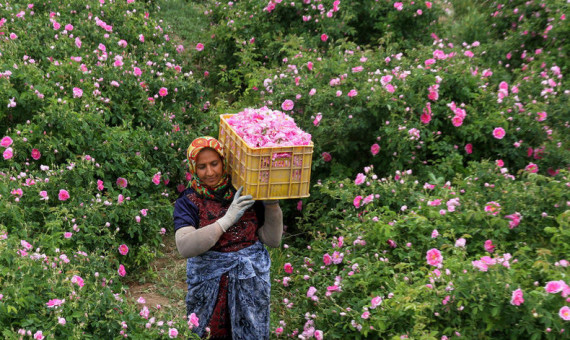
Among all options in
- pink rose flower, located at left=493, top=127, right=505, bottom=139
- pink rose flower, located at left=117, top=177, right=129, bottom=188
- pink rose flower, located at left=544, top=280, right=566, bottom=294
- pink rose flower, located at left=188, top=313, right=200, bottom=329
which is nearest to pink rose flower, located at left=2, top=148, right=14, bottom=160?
pink rose flower, located at left=117, top=177, right=129, bottom=188

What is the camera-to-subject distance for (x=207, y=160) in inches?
121

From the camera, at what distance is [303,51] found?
246 inches

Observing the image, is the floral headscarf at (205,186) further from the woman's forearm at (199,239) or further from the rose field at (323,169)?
the rose field at (323,169)

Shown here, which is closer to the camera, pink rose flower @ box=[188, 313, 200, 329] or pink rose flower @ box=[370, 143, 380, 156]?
pink rose flower @ box=[188, 313, 200, 329]

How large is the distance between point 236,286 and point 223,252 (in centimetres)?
19

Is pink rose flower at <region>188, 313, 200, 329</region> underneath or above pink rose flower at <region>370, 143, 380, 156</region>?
underneath

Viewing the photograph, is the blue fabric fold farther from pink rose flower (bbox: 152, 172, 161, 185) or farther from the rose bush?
pink rose flower (bbox: 152, 172, 161, 185)

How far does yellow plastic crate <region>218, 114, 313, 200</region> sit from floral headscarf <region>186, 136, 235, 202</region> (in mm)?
54

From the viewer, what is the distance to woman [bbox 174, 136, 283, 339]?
309 centimetres

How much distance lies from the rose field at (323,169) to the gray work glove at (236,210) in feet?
1.73

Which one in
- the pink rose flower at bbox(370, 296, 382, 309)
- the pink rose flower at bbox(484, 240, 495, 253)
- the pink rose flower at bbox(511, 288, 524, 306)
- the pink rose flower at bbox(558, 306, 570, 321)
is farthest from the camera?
the pink rose flower at bbox(484, 240, 495, 253)

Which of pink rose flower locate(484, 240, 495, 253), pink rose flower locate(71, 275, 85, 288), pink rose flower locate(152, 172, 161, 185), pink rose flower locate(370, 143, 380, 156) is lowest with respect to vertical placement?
pink rose flower locate(71, 275, 85, 288)

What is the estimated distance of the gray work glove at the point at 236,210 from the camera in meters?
2.95

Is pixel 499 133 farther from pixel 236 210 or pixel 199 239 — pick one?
pixel 199 239
